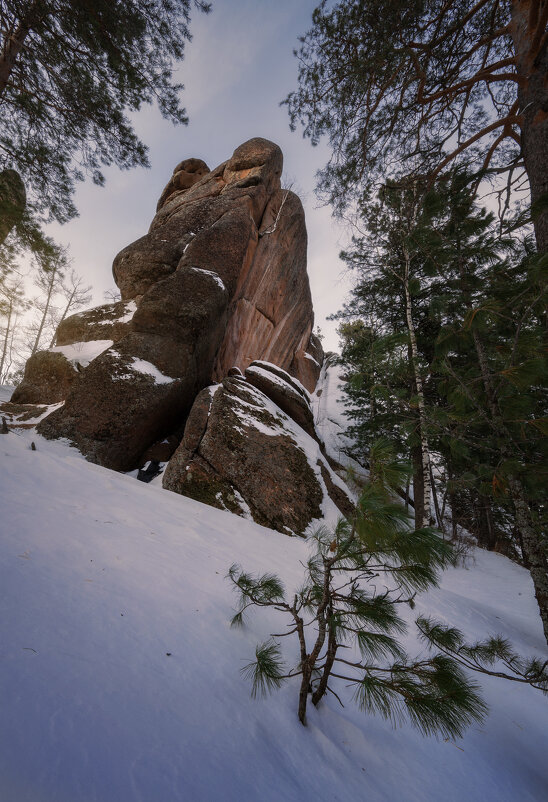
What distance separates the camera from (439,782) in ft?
4.50

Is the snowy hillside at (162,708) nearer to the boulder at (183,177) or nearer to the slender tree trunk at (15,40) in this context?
the slender tree trunk at (15,40)

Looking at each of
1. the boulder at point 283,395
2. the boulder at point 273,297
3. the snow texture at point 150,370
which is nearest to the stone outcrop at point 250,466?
the boulder at point 283,395

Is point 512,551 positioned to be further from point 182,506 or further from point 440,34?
point 440,34

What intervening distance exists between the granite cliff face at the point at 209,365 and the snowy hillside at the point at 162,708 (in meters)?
3.04

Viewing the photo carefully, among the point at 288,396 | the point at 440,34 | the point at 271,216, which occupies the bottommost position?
the point at 288,396

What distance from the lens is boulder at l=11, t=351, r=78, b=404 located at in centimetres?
855

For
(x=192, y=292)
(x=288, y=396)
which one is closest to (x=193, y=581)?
(x=288, y=396)

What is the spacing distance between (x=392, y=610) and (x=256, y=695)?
81 centimetres

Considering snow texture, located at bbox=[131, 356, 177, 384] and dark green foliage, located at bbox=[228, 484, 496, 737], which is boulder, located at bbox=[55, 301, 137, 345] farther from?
dark green foliage, located at bbox=[228, 484, 496, 737]

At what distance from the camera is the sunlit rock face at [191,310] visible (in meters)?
6.79

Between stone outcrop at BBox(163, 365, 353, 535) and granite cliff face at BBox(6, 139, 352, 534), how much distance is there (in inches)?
1.0

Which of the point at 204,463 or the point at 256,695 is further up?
the point at 204,463

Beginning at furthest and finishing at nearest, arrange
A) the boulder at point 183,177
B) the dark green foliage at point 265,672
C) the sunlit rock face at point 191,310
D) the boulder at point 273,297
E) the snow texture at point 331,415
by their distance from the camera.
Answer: the boulder at point 183,177 < the snow texture at point 331,415 < the boulder at point 273,297 < the sunlit rock face at point 191,310 < the dark green foliage at point 265,672

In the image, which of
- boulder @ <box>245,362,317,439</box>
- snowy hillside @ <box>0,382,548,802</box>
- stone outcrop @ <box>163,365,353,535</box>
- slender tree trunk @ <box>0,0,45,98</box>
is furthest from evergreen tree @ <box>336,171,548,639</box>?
slender tree trunk @ <box>0,0,45,98</box>
